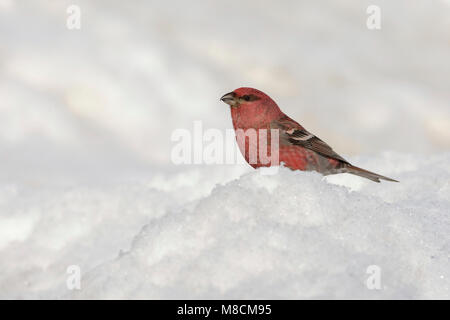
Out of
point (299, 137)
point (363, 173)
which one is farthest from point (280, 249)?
point (363, 173)

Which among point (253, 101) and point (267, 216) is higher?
point (253, 101)

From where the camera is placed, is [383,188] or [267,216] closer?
[267,216]

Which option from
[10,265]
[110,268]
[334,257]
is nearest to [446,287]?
[334,257]

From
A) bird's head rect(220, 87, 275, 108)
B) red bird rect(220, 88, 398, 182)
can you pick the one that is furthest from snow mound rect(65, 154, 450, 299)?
bird's head rect(220, 87, 275, 108)

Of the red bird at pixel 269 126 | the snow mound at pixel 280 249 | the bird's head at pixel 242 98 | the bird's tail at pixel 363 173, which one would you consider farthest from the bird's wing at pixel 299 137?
the snow mound at pixel 280 249
